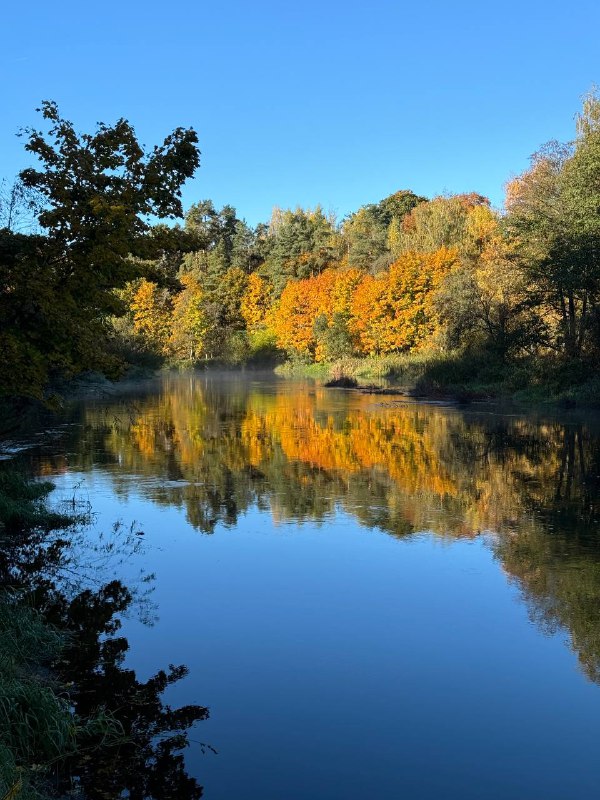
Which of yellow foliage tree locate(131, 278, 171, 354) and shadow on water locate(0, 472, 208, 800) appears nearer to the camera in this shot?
shadow on water locate(0, 472, 208, 800)

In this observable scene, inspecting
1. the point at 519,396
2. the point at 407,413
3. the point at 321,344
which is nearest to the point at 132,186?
the point at 407,413

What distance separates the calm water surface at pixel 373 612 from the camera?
636 centimetres


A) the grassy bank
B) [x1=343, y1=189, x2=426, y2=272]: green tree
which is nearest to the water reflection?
the grassy bank

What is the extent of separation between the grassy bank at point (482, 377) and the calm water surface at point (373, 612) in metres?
15.7

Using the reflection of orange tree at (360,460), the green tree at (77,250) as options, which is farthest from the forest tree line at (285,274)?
the reflection of orange tree at (360,460)

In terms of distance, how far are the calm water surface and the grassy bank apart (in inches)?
620

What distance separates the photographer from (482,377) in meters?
45.6

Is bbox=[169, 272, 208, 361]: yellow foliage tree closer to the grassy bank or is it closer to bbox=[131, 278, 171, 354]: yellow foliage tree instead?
bbox=[131, 278, 171, 354]: yellow foliage tree

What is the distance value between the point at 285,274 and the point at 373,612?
3649 inches

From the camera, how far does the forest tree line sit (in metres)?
10.6

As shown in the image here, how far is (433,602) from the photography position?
10.3 metres

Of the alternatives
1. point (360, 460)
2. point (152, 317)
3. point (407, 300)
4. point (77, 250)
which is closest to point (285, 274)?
point (152, 317)

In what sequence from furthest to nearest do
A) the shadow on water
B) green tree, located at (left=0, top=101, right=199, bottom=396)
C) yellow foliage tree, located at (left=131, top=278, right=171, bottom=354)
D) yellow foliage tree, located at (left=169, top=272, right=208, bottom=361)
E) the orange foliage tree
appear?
1. yellow foliage tree, located at (left=169, top=272, right=208, bottom=361)
2. yellow foliage tree, located at (left=131, top=278, right=171, bottom=354)
3. the orange foliage tree
4. green tree, located at (left=0, top=101, right=199, bottom=396)
5. the shadow on water

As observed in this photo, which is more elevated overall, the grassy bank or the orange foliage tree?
the orange foliage tree
